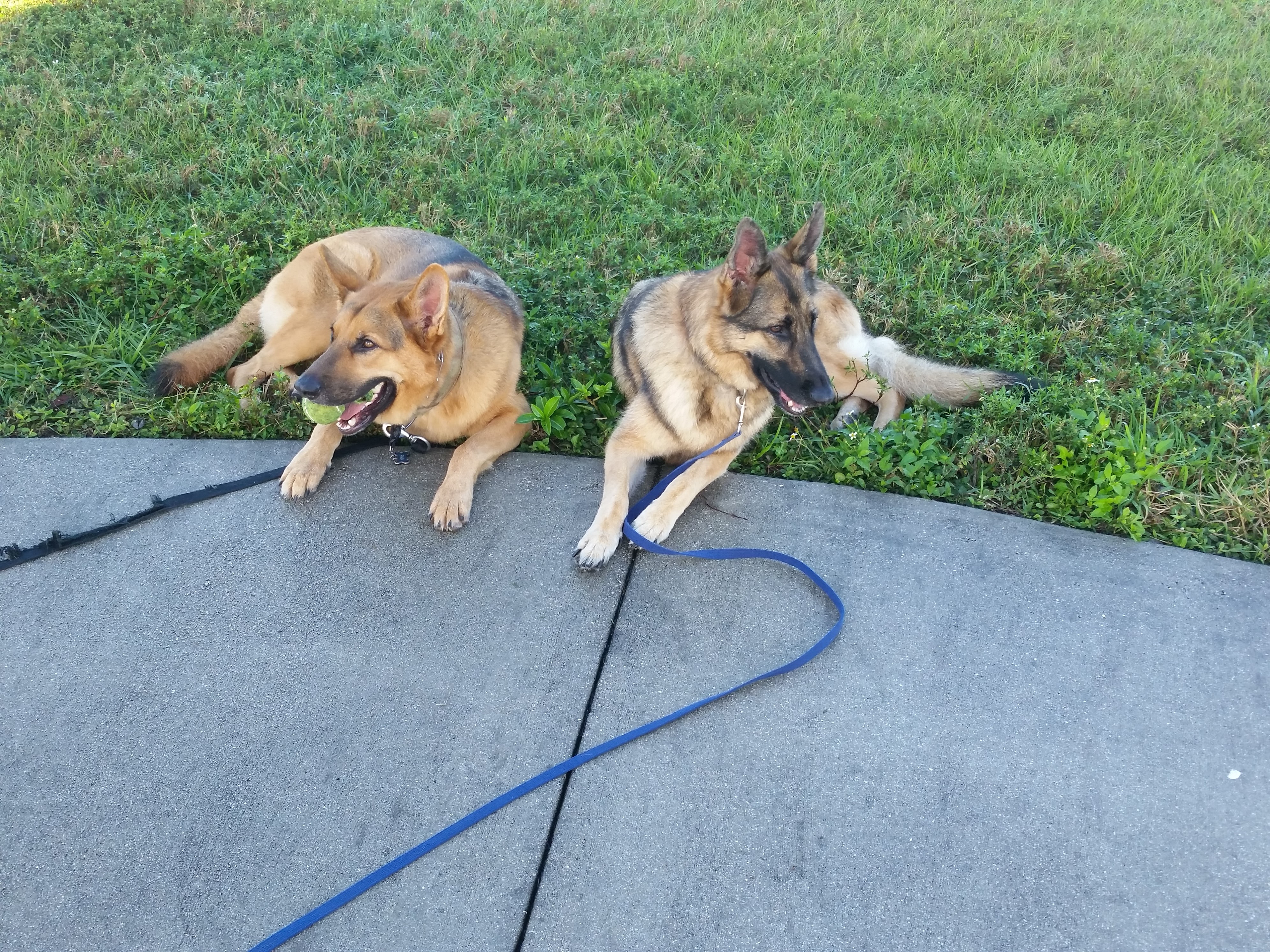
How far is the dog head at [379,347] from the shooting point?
10.9ft

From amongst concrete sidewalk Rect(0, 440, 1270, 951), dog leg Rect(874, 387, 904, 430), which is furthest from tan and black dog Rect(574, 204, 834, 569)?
dog leg Rect(874, 387, 904, 430)

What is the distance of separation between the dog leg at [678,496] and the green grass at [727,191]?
14.3 inches

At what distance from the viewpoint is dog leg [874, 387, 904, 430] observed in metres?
4.29

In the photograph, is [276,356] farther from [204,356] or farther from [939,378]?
[939,378]

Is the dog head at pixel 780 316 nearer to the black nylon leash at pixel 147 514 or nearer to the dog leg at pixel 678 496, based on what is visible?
the dog leg at pixel 678 496

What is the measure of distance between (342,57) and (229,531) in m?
4.96

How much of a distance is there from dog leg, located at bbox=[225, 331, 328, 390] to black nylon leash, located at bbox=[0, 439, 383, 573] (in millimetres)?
657

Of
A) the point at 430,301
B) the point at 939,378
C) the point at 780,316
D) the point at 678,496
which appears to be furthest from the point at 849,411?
the point at 430,301

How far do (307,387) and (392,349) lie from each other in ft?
1.19

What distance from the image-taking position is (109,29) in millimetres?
6871

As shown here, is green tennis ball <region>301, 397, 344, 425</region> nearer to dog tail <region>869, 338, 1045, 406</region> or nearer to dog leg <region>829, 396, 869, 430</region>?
dog leg <region>829, 396, 869, 430</region>

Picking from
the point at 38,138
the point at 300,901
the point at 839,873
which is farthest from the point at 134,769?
the point at 38,138

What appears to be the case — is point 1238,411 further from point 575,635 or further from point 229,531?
point 229,531

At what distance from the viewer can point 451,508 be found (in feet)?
11.9
